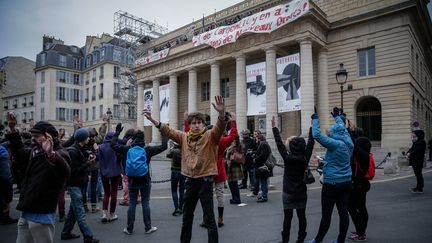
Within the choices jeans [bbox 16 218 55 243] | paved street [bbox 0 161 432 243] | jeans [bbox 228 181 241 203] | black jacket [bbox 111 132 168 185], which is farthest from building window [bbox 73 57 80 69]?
jeans [bbox 16 218 55 243]

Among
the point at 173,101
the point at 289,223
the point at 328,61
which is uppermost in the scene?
the point at 328,61

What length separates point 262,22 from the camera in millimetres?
22438

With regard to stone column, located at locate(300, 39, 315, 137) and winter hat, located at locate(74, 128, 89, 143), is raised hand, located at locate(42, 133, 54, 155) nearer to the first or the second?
winter hat, located at locate(74, 128, 89, 143)

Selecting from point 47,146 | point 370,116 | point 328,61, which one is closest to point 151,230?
point 47,146

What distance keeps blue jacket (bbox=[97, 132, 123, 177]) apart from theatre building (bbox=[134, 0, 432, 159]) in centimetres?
1658

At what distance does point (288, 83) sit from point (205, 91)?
13.6 meters

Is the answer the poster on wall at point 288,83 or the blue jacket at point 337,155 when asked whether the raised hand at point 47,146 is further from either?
the poster on wall at point 288,83

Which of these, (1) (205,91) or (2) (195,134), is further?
(1) (205,91)

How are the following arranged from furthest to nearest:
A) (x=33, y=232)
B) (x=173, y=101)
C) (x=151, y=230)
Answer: (x=173, y=101)
(x=151, y=230)
(x=33, y=232)

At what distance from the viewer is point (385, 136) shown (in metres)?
21.5

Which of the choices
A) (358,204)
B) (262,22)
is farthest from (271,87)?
(358,204)

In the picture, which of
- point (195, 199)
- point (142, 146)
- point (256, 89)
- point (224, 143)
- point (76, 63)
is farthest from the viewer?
point (76, 63)

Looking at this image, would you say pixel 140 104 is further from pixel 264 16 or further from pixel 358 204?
pixel 358 204

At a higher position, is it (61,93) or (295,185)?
(61,93)
